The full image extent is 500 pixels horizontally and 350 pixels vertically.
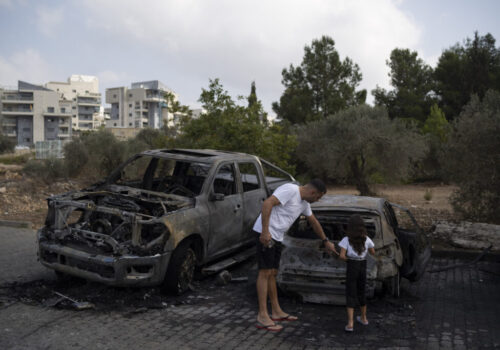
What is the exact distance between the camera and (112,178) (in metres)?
7.68

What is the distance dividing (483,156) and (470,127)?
83 centimetres

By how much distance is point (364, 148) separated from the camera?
21688 mm

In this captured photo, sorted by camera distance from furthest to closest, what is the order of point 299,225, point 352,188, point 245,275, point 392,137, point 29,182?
1. point 352,188
2. point 392,137
3. point 29,182
4. point 245,275
5. point 299,225

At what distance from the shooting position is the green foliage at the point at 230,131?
44.9ft

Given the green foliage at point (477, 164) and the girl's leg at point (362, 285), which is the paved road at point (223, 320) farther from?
the green foliage at point (477, 164)

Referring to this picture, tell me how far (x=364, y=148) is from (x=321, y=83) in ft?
63.9

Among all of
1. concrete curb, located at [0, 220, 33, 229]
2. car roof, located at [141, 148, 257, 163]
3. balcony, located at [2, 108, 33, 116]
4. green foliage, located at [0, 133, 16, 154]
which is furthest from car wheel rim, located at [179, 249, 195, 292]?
balcony, located at [2, 108, 33, 116]

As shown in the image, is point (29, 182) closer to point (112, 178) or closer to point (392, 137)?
point (112, 178)

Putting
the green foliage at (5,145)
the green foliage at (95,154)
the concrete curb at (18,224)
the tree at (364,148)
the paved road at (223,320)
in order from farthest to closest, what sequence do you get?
the green foliage at (5,145) → the green foliage at (95,154) → the tree at (364,148) → the concrete curb at (18,224) → the paved road at (223,320)

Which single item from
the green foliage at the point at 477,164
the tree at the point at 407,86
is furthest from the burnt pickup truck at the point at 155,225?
the tree at the point at 407,86

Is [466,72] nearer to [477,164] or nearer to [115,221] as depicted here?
[477,164]

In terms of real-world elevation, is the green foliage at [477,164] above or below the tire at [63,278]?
above

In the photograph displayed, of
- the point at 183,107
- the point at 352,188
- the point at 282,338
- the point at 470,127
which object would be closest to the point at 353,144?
the point at 352,188

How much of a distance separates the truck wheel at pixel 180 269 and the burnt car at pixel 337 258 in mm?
1330
